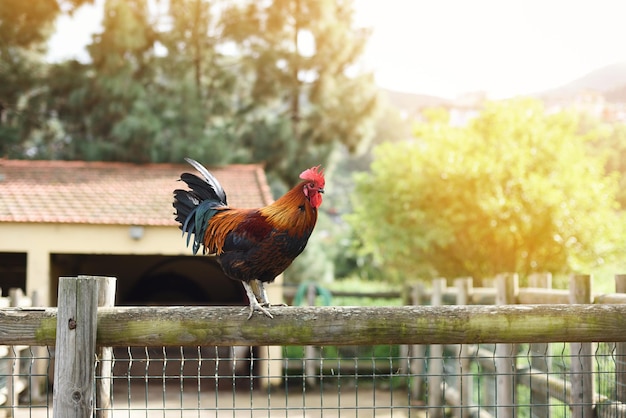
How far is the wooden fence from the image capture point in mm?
2836

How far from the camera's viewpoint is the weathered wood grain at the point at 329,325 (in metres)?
2.91

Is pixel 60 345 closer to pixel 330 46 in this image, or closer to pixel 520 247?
pixel 520 247

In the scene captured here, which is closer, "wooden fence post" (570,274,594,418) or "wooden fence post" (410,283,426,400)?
"wooden fence post" (570,274,594,418)

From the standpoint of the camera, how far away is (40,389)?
35.9 feet

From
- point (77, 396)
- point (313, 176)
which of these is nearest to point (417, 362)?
point (313, 176)

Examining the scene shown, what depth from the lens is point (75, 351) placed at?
283 centimetres

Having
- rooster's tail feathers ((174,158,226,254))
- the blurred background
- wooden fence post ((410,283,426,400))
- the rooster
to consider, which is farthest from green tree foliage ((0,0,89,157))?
the rooster

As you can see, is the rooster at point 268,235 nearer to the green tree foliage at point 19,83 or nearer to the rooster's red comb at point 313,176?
the rooster's red comb at point 313,176

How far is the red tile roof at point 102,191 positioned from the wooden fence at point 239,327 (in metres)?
8.66

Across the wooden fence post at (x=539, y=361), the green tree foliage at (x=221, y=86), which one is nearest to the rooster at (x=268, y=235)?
the wooden fence post at (x=539, y=361)

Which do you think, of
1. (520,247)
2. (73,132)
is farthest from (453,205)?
(73,132)

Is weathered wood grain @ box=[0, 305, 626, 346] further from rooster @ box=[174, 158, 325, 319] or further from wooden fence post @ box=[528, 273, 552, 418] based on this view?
wooden fence post @ box=[528, 273, 552, 418]

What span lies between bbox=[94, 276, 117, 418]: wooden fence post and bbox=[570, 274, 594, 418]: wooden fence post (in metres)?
3.02

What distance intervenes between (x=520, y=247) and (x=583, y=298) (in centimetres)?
1035
